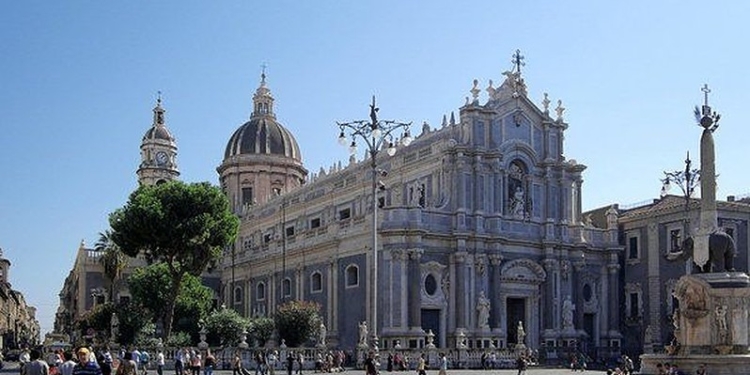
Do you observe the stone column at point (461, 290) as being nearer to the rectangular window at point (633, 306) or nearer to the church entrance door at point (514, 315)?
the church entrance door at point (514, 315)

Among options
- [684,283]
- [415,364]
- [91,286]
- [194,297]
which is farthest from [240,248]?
[684,283]

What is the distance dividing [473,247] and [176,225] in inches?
672

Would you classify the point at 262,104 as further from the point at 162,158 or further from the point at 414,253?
the point at 414,253

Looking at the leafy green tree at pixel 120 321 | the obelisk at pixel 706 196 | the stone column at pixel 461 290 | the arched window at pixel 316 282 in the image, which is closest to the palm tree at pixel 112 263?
the leafy green tree at pixel 120 321

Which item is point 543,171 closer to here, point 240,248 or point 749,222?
point 749,222

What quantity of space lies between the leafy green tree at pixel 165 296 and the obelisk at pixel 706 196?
3861cm

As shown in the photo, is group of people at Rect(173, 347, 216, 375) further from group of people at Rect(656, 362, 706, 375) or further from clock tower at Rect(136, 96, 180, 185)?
clock tower at Rect(136, 96, 180, 185)

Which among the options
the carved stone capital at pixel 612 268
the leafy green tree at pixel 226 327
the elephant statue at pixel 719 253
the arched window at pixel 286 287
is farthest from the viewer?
the arched window at pixel 286 287

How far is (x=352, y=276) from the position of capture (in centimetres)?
Answer: 6078

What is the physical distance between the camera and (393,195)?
211 ft

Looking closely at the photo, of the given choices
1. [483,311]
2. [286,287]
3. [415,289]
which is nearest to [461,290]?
[483,311]

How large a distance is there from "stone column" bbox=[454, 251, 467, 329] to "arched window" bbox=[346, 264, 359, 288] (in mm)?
5899

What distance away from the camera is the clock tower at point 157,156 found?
3629 inches

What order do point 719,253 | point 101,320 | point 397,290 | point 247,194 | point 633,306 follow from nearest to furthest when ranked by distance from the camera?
point 719,253
point 397,290
point 633,306
point 101,320
point 247,194
